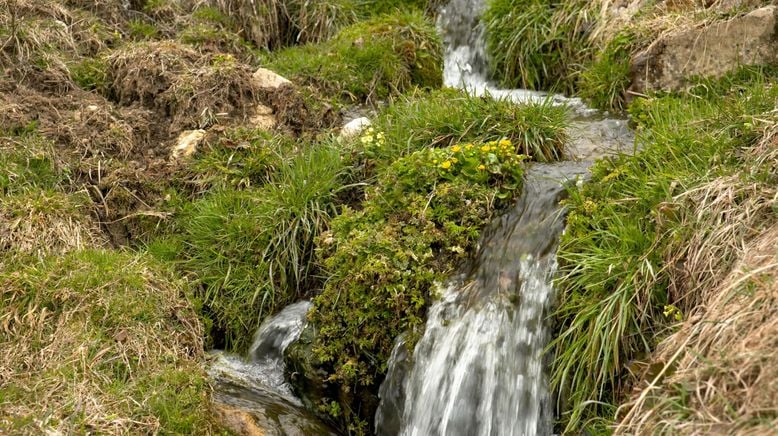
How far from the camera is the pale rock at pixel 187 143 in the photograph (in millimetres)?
6809

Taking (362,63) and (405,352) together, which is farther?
(362,63)

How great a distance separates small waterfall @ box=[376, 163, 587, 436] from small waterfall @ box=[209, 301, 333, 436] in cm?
51

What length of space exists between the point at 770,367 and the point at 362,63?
5.91 m

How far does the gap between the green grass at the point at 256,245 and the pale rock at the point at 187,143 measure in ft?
2.35

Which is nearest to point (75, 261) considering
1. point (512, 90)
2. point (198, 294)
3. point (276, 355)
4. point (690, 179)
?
point (198, 294)

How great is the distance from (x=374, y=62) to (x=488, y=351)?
4.47m

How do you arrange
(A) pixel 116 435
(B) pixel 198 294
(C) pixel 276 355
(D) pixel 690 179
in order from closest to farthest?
(A) pixel 116 435, (D) pixel 690 179, (C) pixel 276 355, (B) pixel 198 294

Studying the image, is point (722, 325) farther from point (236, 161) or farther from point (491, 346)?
point (236, 161)

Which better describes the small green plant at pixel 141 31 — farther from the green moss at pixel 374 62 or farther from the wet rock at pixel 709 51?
the wet rock at pixel 709 51

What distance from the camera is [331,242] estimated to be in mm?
5383

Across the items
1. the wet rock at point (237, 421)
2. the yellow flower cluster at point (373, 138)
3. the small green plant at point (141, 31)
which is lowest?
the wet rock at point (237, 421)

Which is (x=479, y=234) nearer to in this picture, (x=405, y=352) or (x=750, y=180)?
(x=405, y=352)

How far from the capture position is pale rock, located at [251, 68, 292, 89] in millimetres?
7508

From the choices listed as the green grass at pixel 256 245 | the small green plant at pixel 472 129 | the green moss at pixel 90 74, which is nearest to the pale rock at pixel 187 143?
the green grass at pixel 256 245
